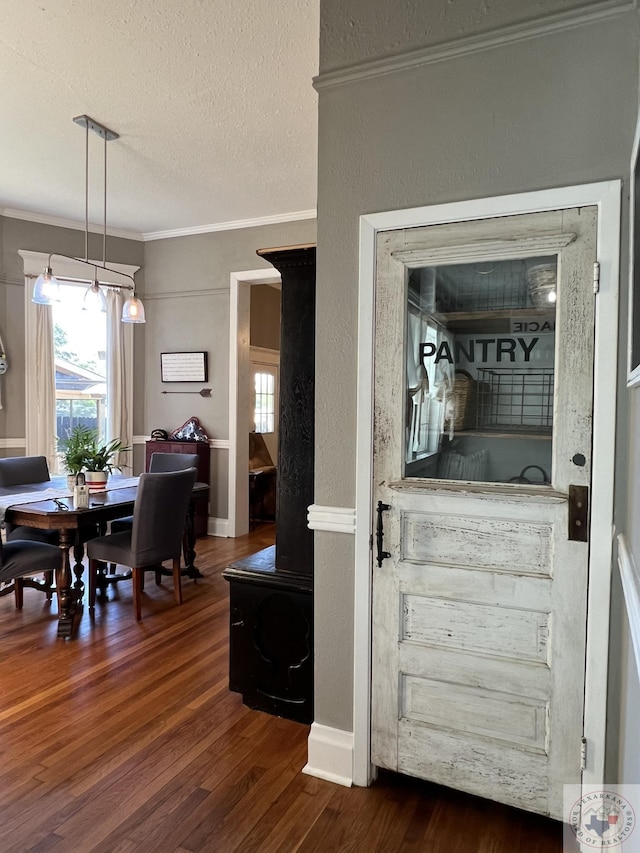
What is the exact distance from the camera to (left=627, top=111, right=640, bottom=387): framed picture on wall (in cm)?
133

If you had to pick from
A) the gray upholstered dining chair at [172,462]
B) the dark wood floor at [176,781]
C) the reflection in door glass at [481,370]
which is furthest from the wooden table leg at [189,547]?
the reflection in door glass at [481,370]

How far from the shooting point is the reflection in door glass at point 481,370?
1.80m

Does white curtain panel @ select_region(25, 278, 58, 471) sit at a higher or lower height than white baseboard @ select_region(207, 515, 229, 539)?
higher

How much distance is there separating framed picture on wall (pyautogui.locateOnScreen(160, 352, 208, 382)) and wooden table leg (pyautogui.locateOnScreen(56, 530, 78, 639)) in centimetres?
270

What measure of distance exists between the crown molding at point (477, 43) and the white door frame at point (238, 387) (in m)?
3.51

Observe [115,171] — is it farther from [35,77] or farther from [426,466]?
[426,466]

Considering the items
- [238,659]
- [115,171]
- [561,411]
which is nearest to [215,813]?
[238,659]

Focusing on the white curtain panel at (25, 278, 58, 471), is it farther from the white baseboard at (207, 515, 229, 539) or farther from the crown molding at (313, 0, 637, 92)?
the crown molding at (313, 0, 637, 92)

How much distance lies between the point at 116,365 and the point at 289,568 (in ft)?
13.6

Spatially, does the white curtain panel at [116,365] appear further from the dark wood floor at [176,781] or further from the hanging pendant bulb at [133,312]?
the dark wood floor at [176,781]

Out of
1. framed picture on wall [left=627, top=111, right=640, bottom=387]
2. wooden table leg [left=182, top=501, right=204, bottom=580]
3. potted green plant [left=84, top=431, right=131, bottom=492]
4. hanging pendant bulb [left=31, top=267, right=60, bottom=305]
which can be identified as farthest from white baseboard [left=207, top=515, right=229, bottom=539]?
framed picture on wall [left=627, top=111, right=640, bottom=387]

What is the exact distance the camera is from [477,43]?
1.79 m

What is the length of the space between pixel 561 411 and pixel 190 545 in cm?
342

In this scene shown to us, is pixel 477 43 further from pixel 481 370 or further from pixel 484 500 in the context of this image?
pixel 484 500
